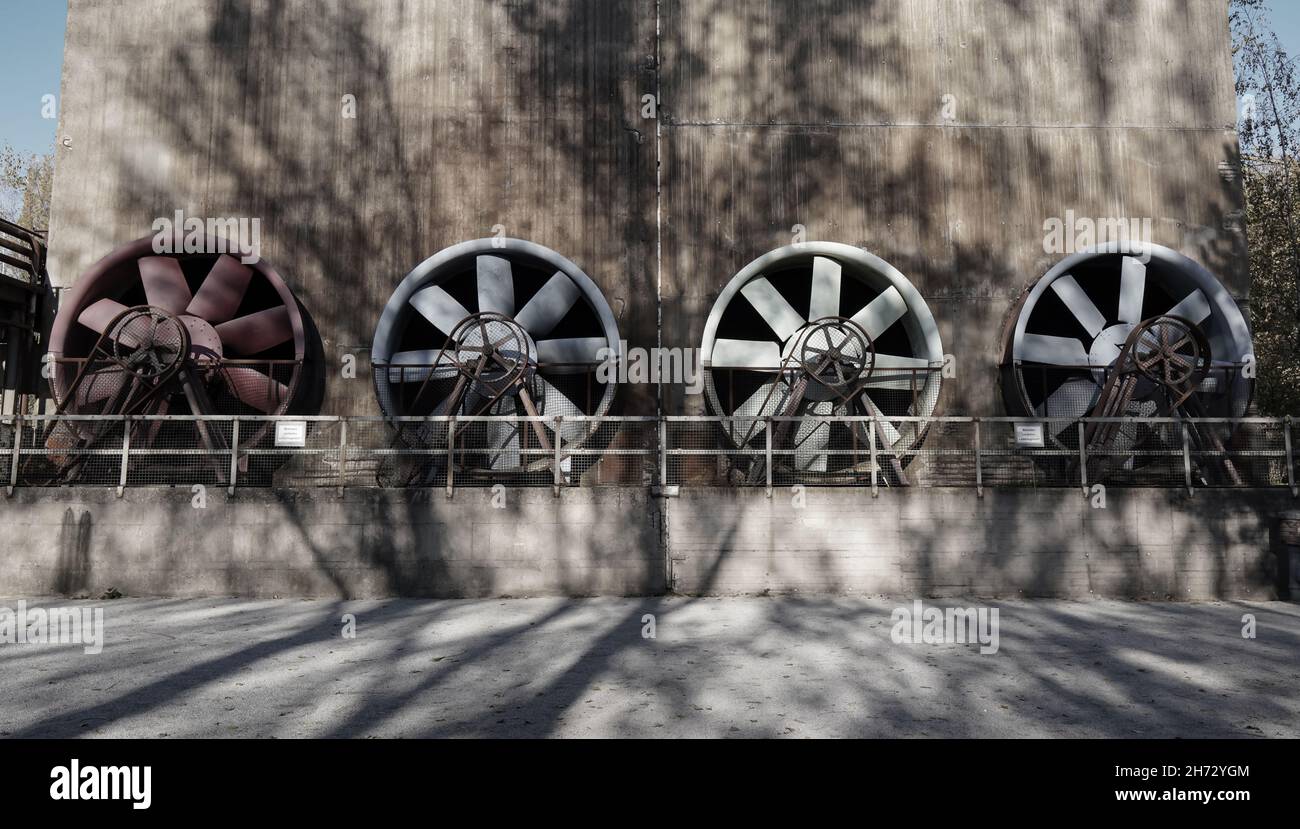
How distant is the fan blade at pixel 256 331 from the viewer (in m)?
13.5

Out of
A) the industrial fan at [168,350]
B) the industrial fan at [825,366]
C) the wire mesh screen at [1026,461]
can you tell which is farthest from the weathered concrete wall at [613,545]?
the wire mesh screen at [1026,461]

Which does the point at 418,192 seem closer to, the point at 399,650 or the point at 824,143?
the point at 824,143

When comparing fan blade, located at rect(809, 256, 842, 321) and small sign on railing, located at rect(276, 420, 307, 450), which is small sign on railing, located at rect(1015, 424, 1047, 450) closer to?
fan blade, located at rect(809, 256, 842, 321)

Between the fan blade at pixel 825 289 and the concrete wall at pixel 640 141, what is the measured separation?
2.18ft

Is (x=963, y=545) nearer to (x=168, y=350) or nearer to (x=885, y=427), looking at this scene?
(x=885, y=427)

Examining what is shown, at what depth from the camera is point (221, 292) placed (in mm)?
13656

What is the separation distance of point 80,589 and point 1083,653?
11.3 meters

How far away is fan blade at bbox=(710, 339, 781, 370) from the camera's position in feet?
45.3

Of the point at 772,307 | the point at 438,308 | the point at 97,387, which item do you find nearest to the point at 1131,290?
the point at 772,307

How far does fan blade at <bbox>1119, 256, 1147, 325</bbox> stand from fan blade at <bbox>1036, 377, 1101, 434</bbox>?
1.31 m

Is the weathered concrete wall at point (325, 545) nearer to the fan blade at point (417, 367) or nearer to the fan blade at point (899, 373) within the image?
the fan blade at point (417, 367)

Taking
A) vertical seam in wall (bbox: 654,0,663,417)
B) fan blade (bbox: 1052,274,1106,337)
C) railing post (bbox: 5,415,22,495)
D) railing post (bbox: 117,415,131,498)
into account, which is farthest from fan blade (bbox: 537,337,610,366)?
fan blade (bbox: 1052,274,1106,337)

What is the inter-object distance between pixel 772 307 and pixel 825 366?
1.72 meters
